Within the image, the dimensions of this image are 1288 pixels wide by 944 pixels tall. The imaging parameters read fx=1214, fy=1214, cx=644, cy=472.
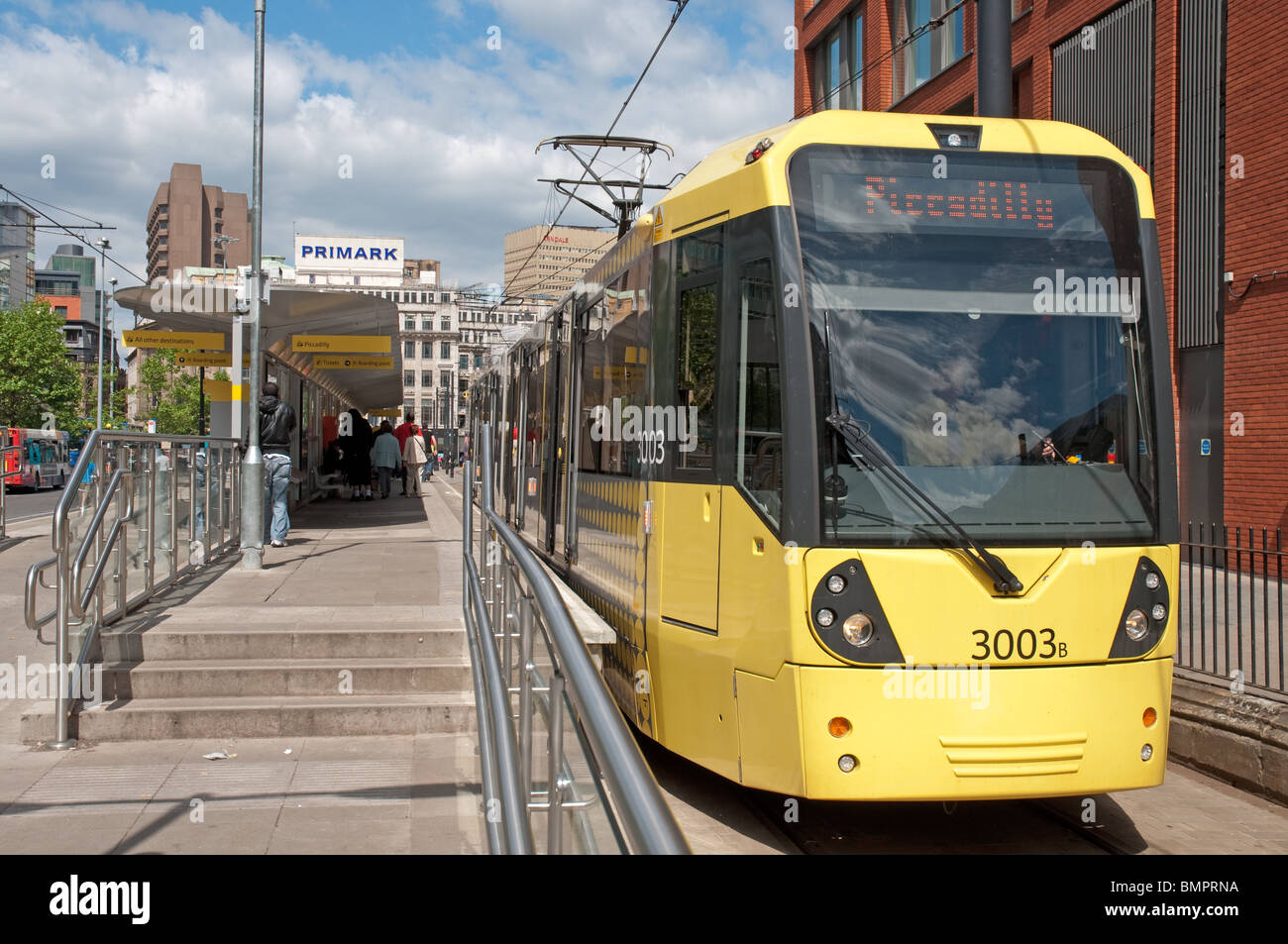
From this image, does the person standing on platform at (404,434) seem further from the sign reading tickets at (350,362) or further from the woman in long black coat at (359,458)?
the sign reading tickets at (350,362)

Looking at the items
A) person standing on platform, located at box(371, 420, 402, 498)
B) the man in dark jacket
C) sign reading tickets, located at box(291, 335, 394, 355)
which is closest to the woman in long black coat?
person standing on platform, located at box(371, 420, 402, 498)

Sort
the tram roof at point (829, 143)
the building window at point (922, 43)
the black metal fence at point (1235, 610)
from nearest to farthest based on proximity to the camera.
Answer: the tram roof at point (829, 143), the black metal fence at point (1235, 610), the building window at point (922, 43)

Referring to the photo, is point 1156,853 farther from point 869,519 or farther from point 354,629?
point 354,629

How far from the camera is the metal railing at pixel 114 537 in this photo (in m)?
7.18

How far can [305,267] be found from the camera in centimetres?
3866

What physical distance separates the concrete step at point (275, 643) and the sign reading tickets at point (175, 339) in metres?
10.3

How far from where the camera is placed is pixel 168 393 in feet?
293

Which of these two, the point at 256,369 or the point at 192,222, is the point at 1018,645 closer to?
the point at 256,369

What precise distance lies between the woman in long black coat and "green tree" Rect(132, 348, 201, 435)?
56.1 meters

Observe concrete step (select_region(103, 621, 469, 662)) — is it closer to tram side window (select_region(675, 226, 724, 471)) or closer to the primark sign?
tram side window (select_region(675, 226, 724, 471))

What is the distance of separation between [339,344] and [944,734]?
46.8 feet

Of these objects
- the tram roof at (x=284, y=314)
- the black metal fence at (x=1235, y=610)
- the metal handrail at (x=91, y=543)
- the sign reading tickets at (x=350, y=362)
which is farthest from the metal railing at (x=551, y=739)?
the sign reading tickets at (x=350, y=362)

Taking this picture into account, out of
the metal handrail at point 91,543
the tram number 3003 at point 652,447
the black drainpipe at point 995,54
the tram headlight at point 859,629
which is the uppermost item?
the black drainpipe at point 995,54
